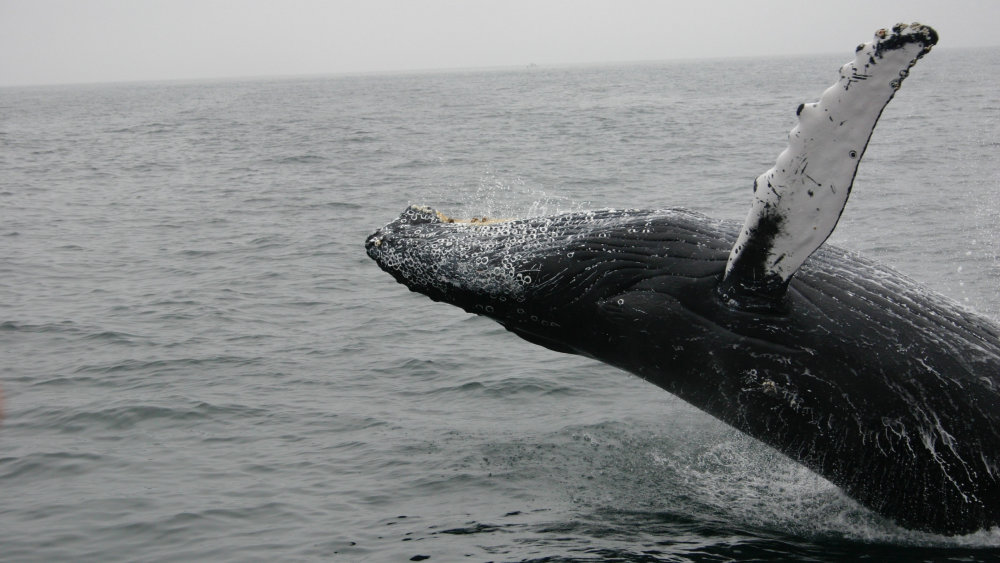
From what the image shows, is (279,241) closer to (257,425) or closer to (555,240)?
(257,425)

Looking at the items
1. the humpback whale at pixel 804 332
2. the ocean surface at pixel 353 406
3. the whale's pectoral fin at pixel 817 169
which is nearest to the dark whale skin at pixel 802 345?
the humpback whale at pixel 804 332

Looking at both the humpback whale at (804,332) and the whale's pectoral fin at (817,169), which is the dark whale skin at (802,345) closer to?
the humpback whale at (804,332)

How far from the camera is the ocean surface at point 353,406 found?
7.33 metres

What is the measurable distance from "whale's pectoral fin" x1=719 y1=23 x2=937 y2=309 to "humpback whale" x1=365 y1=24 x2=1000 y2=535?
0.01 m

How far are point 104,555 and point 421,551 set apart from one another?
2544mm

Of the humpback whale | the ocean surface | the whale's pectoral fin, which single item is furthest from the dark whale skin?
the ocean surface

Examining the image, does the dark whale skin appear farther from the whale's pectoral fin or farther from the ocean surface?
the ocean surface

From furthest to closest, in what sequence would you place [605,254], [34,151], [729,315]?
[34,151] < [605,254] < [729,315]

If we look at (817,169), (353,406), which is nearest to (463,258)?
(817,169)

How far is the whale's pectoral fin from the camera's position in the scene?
498cm

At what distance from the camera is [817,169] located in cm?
539

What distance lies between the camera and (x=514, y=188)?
28.2 meters

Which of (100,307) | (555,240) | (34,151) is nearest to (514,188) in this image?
(100,307)

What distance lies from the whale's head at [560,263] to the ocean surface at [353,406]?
175cm
